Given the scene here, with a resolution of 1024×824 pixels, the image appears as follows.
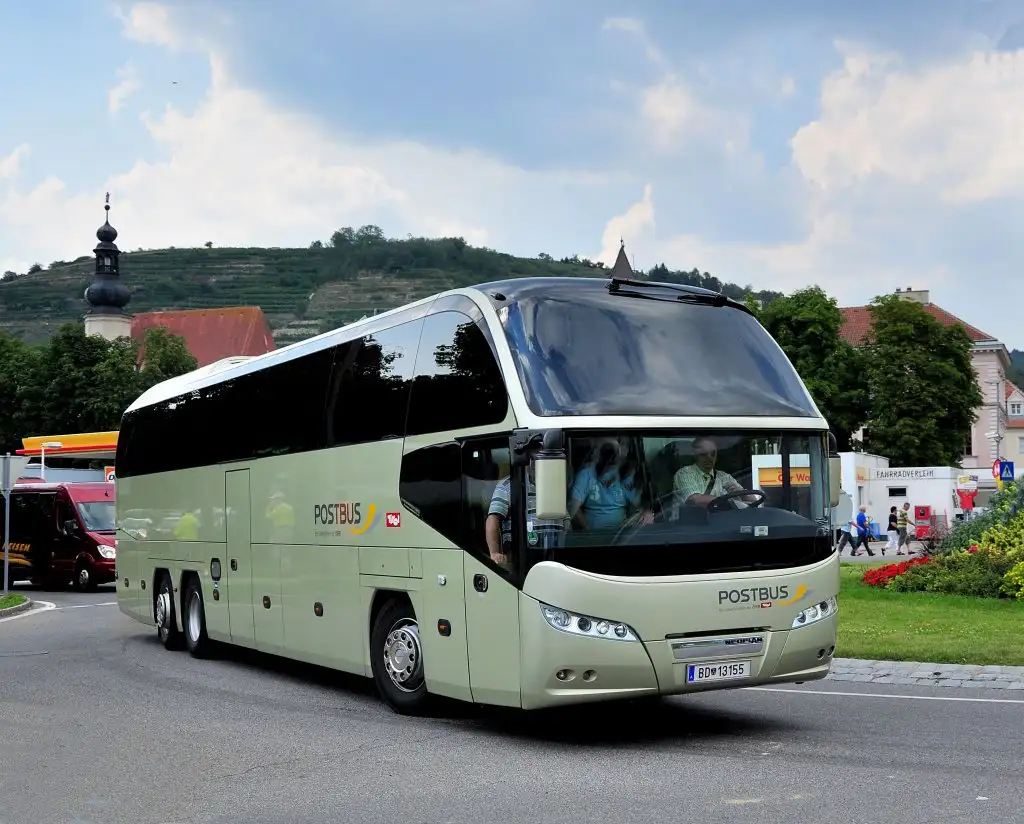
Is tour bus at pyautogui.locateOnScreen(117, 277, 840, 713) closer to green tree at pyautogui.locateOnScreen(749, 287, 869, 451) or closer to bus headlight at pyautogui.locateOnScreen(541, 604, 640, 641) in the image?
bus headlight at pyautogui.locateOnScreen(541, 604, 640, 641)

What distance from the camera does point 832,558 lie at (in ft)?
33.8

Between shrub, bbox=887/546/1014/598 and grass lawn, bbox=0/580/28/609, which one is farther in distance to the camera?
grass lawn, bbox=0/580/28/609

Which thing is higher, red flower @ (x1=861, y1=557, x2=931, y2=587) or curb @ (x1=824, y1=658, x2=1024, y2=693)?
red flower @ (x1=861, y1=557, x2=931, y2=587)

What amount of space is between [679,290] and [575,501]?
2.31 m

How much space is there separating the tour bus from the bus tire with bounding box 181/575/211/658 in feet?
15.6

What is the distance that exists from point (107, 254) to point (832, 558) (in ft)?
336

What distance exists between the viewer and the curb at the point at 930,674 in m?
12.7

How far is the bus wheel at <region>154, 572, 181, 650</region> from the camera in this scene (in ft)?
59.0

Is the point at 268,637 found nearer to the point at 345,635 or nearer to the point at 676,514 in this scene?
the point at 345,635

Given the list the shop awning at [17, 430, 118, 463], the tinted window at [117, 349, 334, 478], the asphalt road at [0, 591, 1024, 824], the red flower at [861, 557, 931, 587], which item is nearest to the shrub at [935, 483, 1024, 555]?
the red flower at [861, 557, 931, 587]

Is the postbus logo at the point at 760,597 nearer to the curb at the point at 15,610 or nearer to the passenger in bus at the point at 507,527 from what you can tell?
the passenger in bus at the point at 507,527

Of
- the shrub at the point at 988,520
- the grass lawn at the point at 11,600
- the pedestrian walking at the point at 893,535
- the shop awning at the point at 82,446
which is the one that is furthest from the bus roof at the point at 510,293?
the pedestrian walking at the point at 893,535

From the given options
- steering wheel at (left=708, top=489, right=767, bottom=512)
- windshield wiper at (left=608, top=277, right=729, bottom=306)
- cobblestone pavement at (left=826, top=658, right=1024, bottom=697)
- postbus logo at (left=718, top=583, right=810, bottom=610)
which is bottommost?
cobblestone pavement at (left=826, top=658, right=1024, bottom=697)

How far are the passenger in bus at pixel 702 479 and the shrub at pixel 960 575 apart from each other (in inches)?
489
